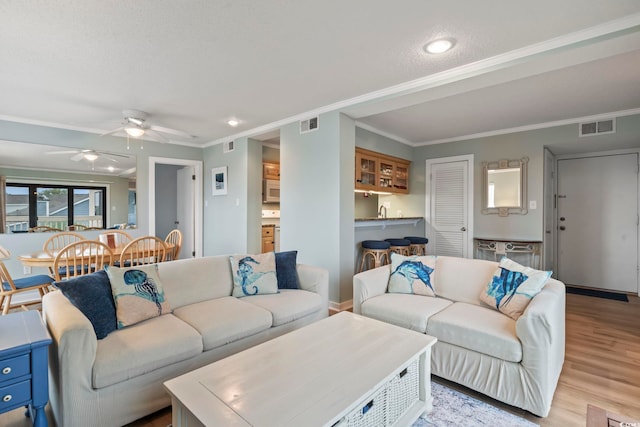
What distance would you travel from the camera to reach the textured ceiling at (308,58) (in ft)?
6.40

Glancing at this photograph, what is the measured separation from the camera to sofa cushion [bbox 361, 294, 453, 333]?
2270mm

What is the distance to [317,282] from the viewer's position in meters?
2.88

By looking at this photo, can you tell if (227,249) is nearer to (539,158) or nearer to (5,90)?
(5,90)

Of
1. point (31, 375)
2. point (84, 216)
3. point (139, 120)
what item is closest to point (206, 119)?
point (139, 120)

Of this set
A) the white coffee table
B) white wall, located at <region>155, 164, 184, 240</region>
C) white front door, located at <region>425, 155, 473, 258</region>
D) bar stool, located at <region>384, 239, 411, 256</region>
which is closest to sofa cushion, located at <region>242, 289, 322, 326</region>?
the white coffee table

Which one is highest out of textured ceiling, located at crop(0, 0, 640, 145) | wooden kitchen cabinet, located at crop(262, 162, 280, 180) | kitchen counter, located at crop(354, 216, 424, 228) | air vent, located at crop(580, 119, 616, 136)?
textured ceiling, located at crop(0, 0, 640, 145)

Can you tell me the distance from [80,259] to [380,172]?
13.5ft

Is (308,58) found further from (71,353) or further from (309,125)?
(71,353)

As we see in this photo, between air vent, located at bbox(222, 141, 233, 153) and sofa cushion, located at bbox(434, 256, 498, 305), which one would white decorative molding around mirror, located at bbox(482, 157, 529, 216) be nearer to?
sofa cushion, located at bbox(434, 256, 498, 305)

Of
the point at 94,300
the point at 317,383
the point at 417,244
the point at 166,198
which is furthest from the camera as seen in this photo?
the point at 166,198

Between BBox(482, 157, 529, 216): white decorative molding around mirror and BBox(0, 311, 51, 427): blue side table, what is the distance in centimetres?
539

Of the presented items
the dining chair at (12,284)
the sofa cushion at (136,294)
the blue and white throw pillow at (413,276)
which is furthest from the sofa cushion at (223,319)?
the dining chair at (12,284)

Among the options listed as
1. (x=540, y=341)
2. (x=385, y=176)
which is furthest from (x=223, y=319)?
(x=385, y=176)

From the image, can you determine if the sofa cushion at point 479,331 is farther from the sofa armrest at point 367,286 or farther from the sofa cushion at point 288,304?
the sofa cushion at point 288,304
